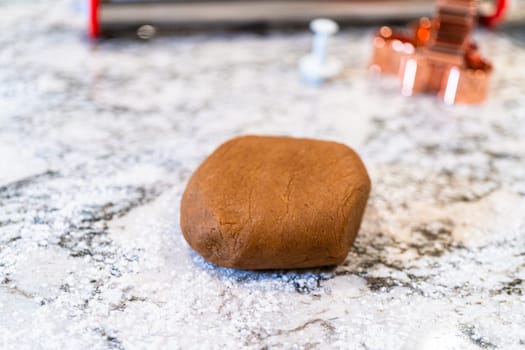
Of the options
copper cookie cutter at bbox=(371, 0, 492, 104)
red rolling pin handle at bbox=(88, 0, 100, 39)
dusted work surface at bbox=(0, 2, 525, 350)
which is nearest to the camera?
dusted work surface at bbox=(0, 2, 525, 350)

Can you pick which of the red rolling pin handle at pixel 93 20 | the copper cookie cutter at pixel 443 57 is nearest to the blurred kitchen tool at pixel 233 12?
the red rolling pin handle at pixel 93 20

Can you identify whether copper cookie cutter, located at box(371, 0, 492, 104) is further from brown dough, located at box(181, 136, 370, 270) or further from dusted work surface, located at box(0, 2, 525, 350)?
brown dough, located at box(181, 136, 370, 270)

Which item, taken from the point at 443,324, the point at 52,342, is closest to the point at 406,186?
the point at 443,324

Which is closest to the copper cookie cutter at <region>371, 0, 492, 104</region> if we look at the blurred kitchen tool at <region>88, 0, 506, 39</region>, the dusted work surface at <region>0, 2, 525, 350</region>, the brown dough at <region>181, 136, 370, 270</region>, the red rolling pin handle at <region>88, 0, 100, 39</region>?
the dusted work surface at <region>0, 2, 525, 350</region>

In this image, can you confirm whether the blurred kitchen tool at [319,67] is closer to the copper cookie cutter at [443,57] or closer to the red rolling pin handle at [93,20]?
the copper cookie cutter at [443,57]

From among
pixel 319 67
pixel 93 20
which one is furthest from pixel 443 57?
pixel 93 20

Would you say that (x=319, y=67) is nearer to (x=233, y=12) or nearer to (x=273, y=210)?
(x=233, y=12)
